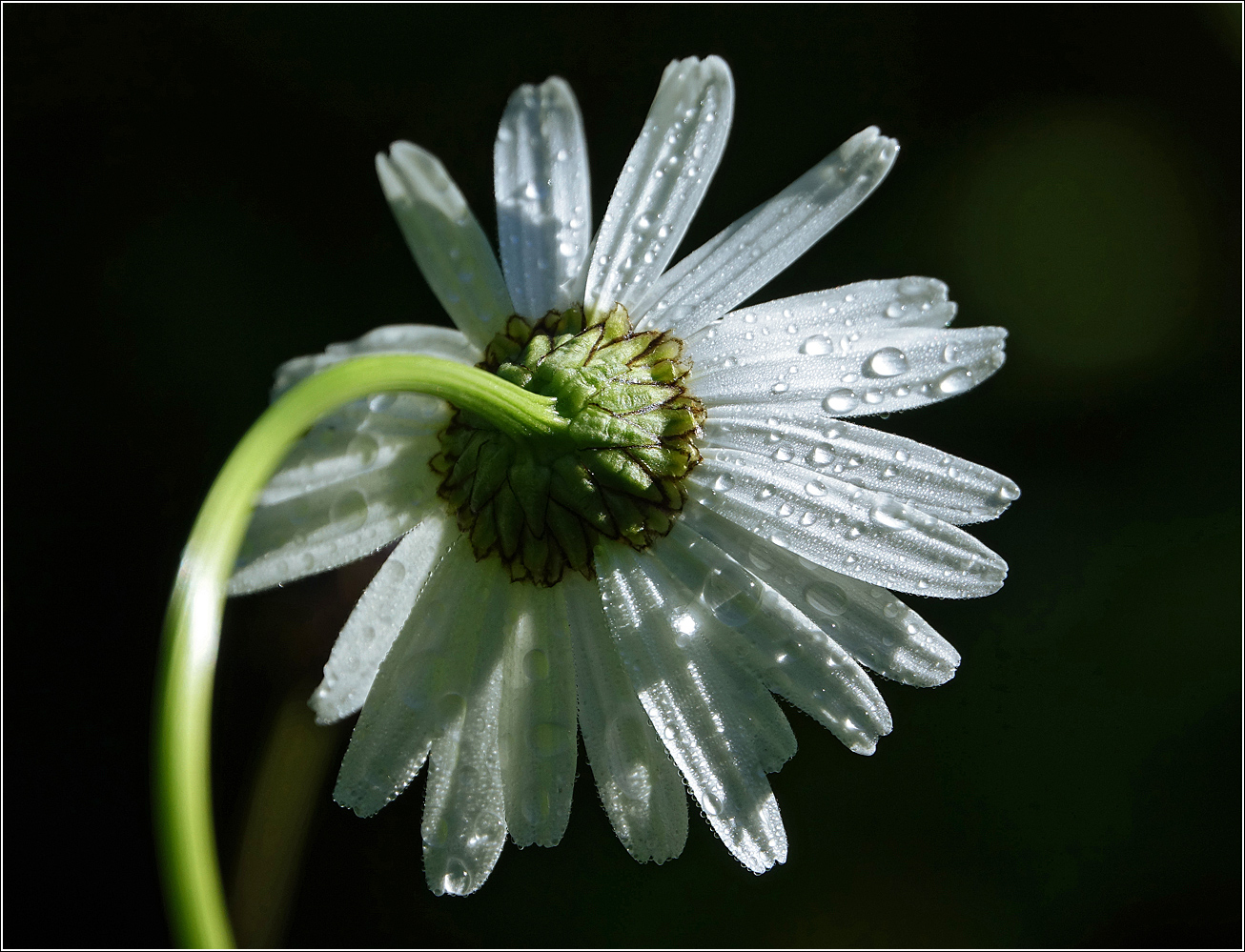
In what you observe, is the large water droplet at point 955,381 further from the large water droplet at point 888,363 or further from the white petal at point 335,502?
the white petal at point 335,502

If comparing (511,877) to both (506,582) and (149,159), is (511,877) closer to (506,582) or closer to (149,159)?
(506,582)

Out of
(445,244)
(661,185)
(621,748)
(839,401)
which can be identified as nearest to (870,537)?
(839,401)

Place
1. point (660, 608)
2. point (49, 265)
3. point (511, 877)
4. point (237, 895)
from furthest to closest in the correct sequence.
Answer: point (49, 265) → point (511, 877) → point (237, 895) → point (660, 608)

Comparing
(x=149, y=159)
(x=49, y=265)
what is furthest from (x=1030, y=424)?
(x=49, y=265)

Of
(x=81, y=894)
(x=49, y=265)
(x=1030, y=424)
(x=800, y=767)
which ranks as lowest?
(x=800, y=767)

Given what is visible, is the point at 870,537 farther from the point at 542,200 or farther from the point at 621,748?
the point at 542,200
